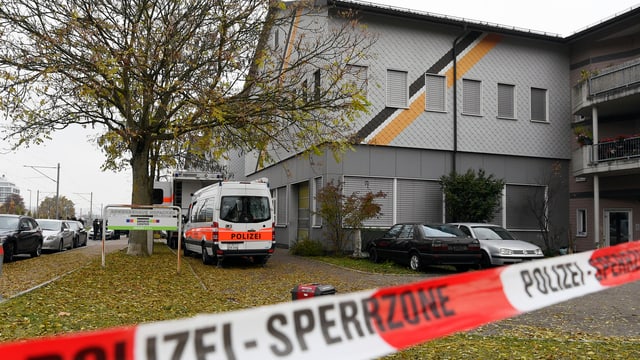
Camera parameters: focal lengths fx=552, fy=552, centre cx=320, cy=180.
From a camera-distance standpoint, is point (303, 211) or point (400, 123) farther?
point (303, 211)

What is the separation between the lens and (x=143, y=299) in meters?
9.46

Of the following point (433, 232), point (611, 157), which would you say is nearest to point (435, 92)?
point (611, 157)

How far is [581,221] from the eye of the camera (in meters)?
24.8

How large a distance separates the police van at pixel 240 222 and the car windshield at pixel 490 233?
245 inches

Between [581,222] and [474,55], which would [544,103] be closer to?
[474,55]

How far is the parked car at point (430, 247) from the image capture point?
1484 centimetres

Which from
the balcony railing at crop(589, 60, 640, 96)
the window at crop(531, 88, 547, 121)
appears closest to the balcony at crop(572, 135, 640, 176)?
the balcony railing at crop(589, 60, 640, 96)

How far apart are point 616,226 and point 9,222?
78.3 ft

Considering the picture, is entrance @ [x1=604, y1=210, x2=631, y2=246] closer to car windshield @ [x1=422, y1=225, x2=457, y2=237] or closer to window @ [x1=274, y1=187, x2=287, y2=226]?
car windshield @ [x1=422, y1=225, x2=457, y2=237]

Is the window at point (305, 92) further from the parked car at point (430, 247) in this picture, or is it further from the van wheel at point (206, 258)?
the van wheel at point (206, 258)

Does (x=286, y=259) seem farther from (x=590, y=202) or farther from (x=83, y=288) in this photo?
(x=590, y=202)

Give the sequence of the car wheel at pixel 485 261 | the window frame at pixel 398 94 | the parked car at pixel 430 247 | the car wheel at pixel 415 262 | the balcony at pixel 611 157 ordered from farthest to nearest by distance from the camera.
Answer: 1. the window frame at pixel 398 94
2. the balcony at pixel 611 157
3. the car wheel at pixel 485 261
4. the car wheel at pixel 415 262
5. the parked car at pixel 430 247

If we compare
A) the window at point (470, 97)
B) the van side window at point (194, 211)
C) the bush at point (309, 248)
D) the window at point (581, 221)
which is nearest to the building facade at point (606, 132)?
the window at point (581, 221)

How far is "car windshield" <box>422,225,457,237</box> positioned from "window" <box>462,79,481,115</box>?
29.9 feet
